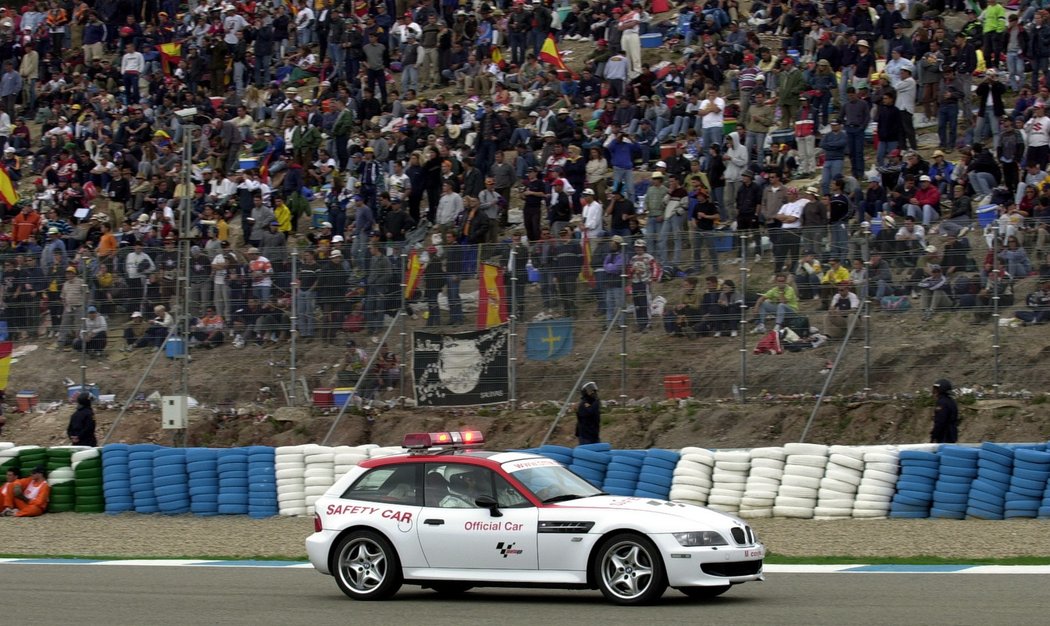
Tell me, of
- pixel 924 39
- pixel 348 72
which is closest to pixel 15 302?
pixel 348 72

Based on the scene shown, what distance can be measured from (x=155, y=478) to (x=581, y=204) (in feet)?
31.7

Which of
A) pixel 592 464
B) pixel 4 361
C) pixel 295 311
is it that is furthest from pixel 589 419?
pixel 4 361

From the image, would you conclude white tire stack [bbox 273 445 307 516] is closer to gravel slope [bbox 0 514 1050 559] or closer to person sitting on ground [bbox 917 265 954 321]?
gravel slope [bbox 0 514 1050 559]

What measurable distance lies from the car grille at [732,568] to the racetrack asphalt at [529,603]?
25 cm

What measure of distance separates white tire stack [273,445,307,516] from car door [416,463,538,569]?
7200 mm

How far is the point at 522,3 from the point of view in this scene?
116 ft

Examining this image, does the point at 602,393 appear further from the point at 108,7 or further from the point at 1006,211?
the point at 108,7

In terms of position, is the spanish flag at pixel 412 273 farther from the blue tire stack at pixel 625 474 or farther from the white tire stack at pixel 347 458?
the blue tire stack at pixel 625 474

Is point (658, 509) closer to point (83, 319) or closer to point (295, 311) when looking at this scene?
point (295, 311)

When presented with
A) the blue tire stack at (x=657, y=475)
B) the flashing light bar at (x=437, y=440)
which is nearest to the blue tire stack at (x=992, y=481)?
the blue tire stack at (x=657, y=475)

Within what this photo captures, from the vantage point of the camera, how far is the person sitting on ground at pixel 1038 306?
19.3m

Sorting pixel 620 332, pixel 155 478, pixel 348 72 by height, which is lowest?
pixel 155 478

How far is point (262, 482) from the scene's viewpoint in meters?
19.7

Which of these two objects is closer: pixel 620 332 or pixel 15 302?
pixel 620 332
